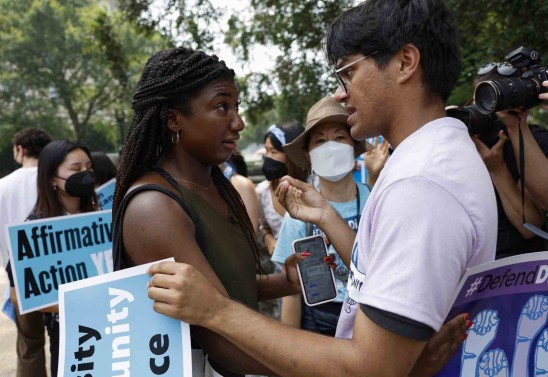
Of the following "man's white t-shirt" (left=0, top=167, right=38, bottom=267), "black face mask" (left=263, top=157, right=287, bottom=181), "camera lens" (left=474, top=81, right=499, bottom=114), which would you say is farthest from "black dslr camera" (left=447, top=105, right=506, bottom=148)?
"man's white t-shirt" (left=0, top=167, right=38, bottom=267)

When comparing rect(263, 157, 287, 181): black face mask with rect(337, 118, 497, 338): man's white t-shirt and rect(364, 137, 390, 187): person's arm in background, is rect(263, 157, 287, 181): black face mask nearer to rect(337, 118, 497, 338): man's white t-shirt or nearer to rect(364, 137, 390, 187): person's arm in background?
rect(364, 137, 390, 187): person's arm in background

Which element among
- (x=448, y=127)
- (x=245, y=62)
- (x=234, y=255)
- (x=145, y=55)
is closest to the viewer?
(x=448, y=127)

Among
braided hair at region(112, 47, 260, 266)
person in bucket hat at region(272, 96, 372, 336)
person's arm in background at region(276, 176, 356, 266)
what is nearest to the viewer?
braided hair at region(112, 47, 260, 266)

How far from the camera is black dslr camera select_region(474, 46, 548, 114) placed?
186cm

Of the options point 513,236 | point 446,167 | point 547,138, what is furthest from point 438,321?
point 547,138

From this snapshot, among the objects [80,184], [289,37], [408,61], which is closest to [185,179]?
[408,61]

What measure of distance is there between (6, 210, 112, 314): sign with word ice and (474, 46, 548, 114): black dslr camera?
2.46 meters

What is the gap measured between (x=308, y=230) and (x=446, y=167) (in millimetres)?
1785

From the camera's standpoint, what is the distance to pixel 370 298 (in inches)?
44.9

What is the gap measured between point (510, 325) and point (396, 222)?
2.08 ft

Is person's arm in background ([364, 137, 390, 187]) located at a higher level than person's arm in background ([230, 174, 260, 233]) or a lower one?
higher

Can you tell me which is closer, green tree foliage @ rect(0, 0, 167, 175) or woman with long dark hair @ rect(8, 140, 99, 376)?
woman with long dark hair @ rect(8, 140, 99, 376)

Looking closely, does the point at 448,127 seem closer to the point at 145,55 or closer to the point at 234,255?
the point at 234,255

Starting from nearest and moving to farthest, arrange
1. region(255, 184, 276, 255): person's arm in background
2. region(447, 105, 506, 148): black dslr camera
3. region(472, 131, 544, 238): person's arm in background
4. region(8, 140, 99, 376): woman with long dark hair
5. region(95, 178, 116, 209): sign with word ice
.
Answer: region(447, 105, 506, 148): black dslr camera → region(472, 131, 544, 238): person's arm in background → region(8, 140, 99, 376): woman with long dark hair → region(95, 178, 116, 209): sign with word ice → region(255, 184, 276, 255): person's arm in background
